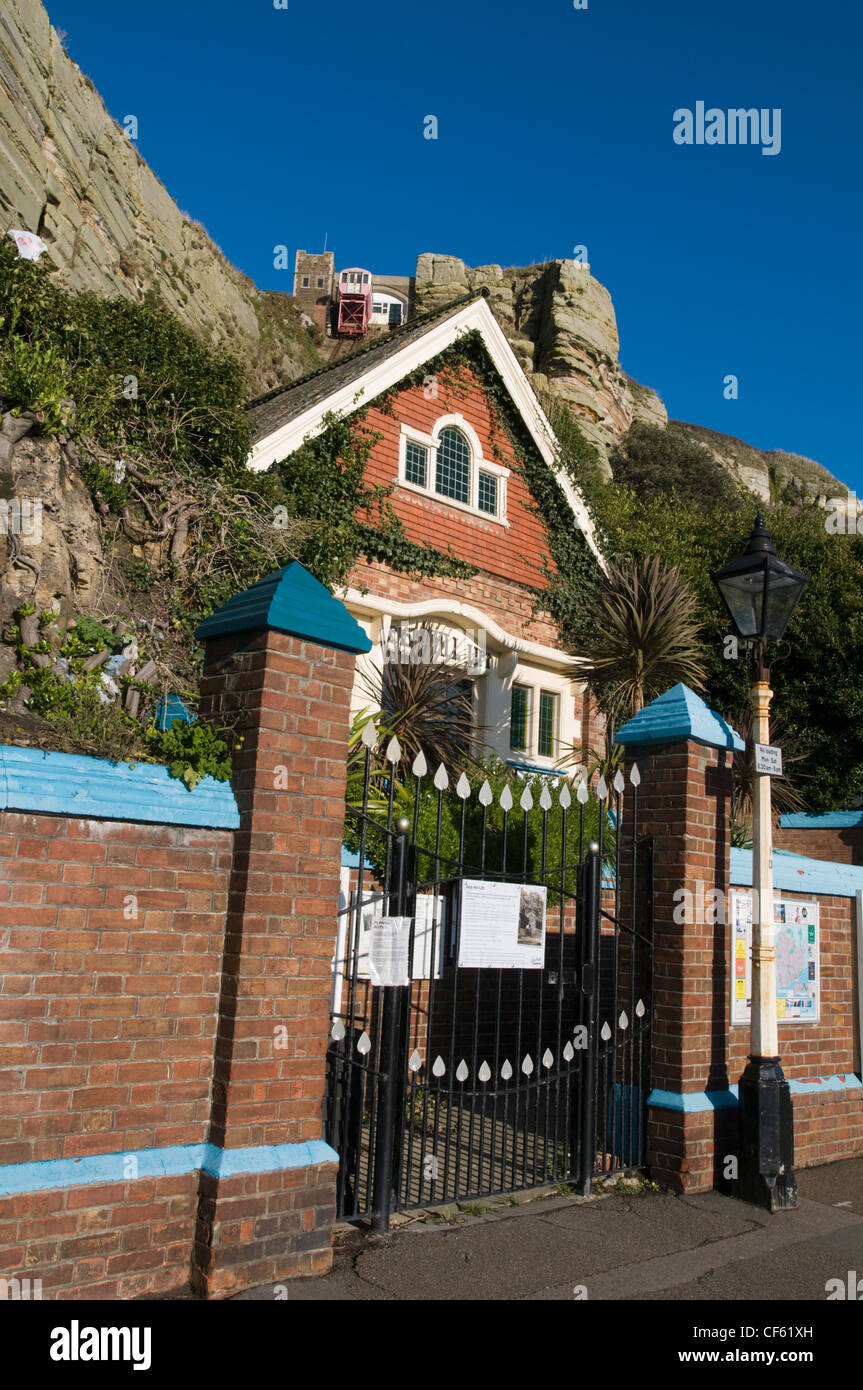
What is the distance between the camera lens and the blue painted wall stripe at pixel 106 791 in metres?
3.80

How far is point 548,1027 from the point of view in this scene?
9.85 meters

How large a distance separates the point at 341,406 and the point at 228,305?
2288 centimetres

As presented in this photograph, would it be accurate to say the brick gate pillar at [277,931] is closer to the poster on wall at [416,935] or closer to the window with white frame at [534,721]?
the poster on wall at [416,935]

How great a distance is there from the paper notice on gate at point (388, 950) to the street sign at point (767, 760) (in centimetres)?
274

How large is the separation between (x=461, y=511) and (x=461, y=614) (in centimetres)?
172

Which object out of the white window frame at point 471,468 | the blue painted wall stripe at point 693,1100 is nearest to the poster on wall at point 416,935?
the blue painted wall stripe at point 693,1100

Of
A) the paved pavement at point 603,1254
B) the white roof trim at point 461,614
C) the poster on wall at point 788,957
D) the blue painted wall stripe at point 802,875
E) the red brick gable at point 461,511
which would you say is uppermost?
the red brick gable at point 461,511

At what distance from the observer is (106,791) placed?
403 centimetres

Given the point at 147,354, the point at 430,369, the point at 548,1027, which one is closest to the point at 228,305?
the point at 430,369

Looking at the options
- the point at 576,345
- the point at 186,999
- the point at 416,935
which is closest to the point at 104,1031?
the point at 186,999

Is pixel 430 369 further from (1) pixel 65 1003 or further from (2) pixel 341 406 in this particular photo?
(1) pixel 65 1003

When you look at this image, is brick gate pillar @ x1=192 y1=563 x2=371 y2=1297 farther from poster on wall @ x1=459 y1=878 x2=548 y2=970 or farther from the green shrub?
the green shrub

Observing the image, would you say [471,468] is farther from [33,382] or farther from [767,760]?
[767,760]

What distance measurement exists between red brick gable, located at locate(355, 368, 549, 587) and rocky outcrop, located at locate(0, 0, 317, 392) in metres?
5.61
